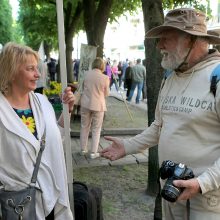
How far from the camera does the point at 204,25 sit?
2439mm

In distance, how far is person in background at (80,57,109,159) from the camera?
7.33m

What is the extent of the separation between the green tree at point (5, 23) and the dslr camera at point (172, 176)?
48577mm

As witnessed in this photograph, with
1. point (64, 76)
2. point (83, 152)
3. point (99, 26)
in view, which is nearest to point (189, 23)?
point (64, 76)

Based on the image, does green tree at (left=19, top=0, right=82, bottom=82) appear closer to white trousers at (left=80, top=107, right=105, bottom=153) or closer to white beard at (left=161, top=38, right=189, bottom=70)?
white trousers at (left=80, top=107, right=105, bottom=153)

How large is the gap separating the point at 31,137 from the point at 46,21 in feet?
69.0

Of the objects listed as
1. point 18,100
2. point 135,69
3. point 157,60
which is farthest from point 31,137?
point 135,69

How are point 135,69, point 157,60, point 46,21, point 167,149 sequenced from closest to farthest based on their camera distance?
point 167,149
point 157,60
point 135,69
point 46,21

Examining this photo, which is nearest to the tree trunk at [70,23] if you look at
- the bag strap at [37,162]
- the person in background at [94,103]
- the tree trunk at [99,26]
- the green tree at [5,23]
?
the tree trunk at [99,26]

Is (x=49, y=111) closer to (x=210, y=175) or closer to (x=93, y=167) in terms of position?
(x=210, y=175)

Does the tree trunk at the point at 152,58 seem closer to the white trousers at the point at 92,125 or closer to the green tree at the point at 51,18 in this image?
the white trousers at the point at 92,125

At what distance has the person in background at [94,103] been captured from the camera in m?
7.33

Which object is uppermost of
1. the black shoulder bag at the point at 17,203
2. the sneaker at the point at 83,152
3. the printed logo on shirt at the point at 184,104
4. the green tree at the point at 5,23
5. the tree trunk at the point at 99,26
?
the green tree at the point at 5,23

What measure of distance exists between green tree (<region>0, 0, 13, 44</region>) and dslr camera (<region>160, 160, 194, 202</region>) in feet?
159

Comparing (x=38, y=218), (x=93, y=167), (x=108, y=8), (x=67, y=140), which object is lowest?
(x=93, y=167)
